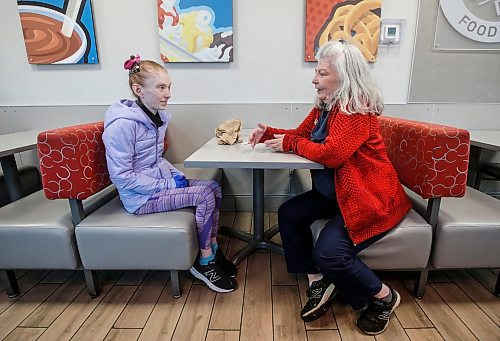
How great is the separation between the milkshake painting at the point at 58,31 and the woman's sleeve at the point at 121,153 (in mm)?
1088

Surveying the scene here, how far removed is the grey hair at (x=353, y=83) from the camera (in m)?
1.19

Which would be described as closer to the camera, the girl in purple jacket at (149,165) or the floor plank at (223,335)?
the floor plank at (223,335)

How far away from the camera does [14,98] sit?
2223 mm

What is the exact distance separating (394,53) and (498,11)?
2.29ft

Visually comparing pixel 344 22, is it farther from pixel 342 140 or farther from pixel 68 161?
pixel 68 161

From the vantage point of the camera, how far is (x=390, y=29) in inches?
80.0

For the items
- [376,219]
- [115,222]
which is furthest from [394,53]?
[115,222]

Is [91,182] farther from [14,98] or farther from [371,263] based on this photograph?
[14,98]

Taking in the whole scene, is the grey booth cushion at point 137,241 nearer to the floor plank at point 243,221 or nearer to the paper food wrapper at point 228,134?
the paper food wrapper at point 228,134

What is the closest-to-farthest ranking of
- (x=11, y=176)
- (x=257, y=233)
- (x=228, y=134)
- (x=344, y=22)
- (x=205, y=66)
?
(x=228, y=134), (x=11, y=176), (x=257, y=233), (x=344, y=22), (x=205, y=66)

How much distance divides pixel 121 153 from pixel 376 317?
1.31 meters

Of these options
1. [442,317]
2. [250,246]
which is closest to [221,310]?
[250,246]

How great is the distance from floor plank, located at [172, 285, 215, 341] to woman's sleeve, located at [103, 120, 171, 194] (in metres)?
0.60

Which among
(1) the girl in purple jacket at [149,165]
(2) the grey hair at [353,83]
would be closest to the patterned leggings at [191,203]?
(1) the girl in purple jacket at [149,165]
